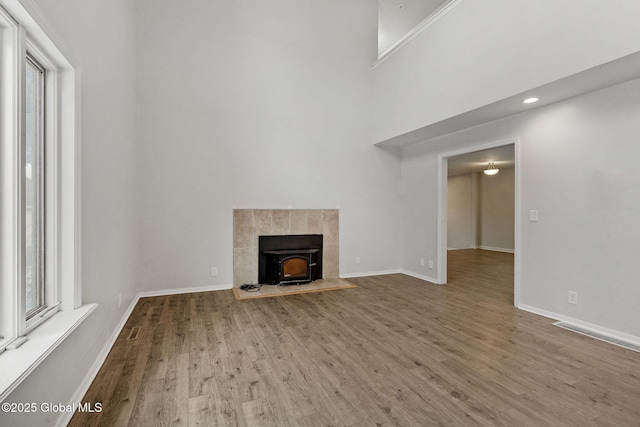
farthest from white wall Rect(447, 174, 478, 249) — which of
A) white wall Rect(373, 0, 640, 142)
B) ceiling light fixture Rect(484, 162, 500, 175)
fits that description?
white wall Rect(373, 0, 640, 142)

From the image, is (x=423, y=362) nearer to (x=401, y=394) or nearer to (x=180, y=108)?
(x=401, y=394)

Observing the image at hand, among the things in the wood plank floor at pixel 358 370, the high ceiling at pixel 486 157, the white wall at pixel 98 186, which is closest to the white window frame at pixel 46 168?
the white wall at pixel 98 186

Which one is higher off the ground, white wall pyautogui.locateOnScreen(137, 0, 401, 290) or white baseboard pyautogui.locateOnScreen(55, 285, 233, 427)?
white wall pyautogui.locateOnScreen(137, 0, 401, 290)

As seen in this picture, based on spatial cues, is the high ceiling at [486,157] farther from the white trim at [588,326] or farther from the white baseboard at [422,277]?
the white trim at [588,326]

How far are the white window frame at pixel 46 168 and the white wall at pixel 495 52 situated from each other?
3.72 m

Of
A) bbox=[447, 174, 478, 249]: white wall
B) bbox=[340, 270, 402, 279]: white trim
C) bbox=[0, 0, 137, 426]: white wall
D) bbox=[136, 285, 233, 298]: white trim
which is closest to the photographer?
bbox=[0, 0, 137, 426]: white wall

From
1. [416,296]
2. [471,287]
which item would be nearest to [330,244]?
[416,296]

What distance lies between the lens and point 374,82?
5.49 m

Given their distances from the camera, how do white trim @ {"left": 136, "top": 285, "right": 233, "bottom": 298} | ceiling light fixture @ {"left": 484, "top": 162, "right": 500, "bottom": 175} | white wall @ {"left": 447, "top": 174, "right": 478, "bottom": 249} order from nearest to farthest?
white trim @ {"left": 136, "top": 285, "right": 233, "bottom": 298} → ceiling light fixture @ {"left": 484, "top": 162, "right": 500, "bottom": 175} → white wall @ {"left": 447, "top": 174, "right": 478, "bottom": 249}

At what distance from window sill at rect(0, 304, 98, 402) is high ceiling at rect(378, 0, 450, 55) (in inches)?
263

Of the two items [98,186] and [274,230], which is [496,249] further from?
[98,186]

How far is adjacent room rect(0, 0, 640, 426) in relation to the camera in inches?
67.6

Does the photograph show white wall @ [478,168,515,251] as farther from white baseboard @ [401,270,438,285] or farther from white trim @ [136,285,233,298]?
white trim @ [136,285,233,298]

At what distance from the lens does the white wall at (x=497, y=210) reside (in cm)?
878
